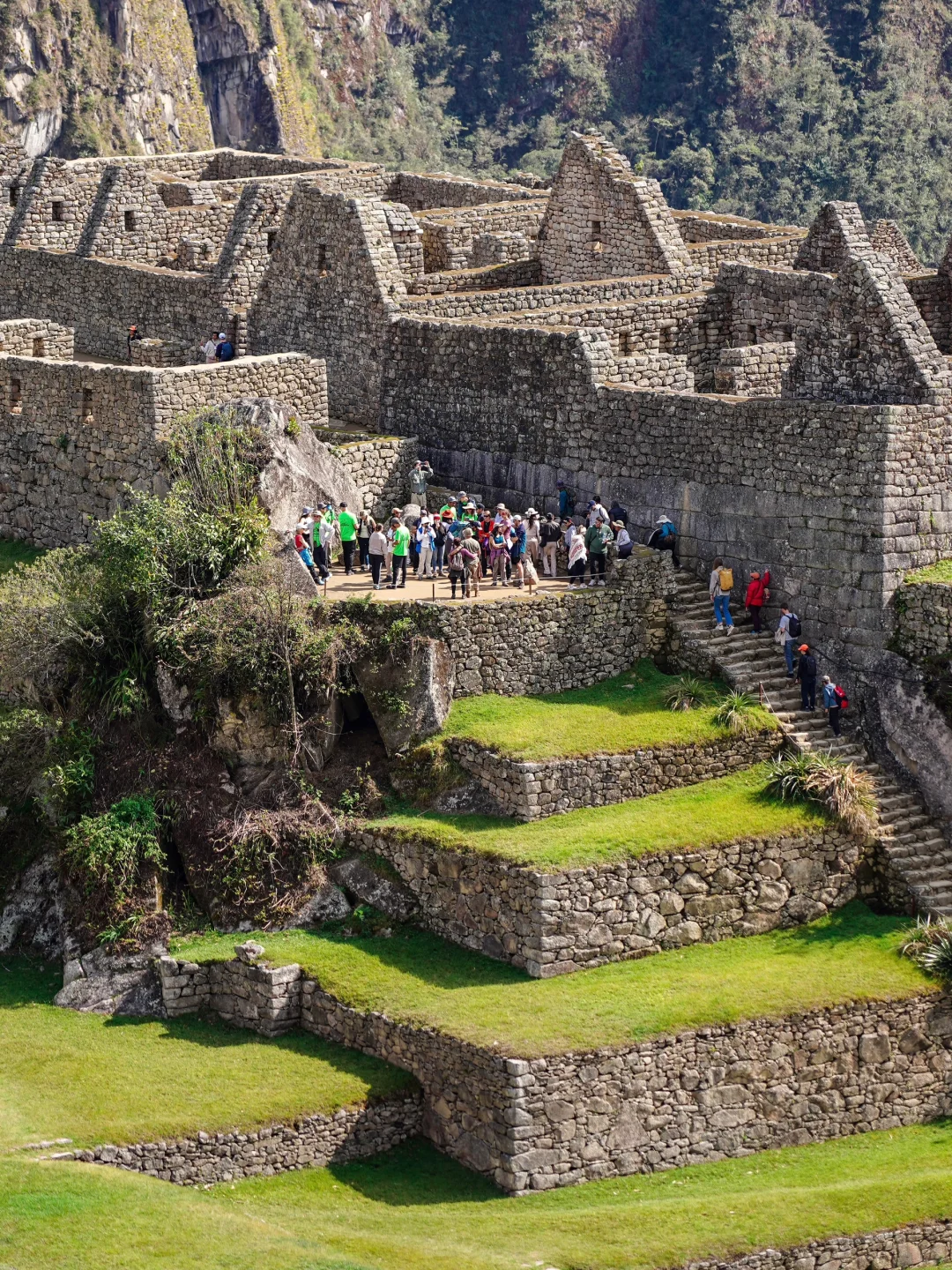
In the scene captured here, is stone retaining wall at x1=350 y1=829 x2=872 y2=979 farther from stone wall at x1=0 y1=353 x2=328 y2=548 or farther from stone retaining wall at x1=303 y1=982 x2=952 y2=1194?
stone wall at x1=0 y1=353 x2=328 y2=548

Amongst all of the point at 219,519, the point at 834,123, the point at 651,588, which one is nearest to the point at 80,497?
the point at 219,519

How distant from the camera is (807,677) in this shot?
40594mm

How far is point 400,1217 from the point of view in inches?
1378

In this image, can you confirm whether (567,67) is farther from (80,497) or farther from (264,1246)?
(264,1246)

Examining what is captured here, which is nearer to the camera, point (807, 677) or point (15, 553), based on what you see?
point (807, 677)

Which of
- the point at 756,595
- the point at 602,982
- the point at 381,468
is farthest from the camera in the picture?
the point at 381,468

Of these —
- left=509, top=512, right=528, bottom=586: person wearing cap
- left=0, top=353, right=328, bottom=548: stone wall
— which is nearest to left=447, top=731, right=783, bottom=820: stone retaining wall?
left=509, top=512, right=528, bottom=586: person wearing cap

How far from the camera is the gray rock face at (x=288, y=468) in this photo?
4241 centimetres

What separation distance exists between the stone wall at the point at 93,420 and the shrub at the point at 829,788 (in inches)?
396

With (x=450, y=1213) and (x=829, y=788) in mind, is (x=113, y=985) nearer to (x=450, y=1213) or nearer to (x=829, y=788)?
(x=450, y=1213)

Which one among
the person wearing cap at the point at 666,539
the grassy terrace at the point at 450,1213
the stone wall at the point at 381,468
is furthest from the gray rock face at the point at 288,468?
the grassy terrace at the point at 450,1213

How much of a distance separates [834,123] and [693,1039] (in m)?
91.8

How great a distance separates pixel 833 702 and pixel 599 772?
344cm

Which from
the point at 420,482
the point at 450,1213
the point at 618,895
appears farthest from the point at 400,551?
the point at 450,1213
